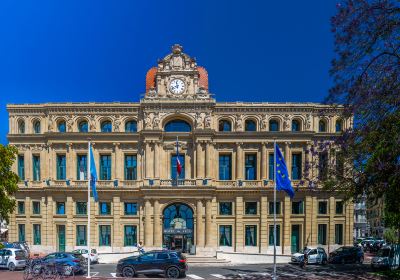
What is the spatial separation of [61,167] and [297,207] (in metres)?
31.7

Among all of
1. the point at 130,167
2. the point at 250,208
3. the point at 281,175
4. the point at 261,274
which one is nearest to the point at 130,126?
the point at 130,167

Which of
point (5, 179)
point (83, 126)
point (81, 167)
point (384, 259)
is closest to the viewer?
point (5, 179)

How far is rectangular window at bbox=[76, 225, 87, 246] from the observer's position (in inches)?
1886

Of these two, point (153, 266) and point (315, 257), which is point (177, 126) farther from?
point (153, 266)

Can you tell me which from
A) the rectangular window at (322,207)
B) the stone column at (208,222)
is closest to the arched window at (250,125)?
the stone column at (208,222)

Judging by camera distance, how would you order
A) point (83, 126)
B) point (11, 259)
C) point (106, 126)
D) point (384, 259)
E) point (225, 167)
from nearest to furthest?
point (11, 259) < point (384, 259) < point (225, 167) < point (106, 126) < point (83, 126)

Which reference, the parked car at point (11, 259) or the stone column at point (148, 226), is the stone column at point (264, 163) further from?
the parked car at point (11, 259)

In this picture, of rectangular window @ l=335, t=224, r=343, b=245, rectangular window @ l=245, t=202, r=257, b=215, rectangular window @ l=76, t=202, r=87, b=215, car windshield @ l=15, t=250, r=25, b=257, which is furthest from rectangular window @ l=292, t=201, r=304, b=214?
car windshield @ l=15, t=250, r=25, b=257

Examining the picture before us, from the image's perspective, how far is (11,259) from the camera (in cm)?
3191

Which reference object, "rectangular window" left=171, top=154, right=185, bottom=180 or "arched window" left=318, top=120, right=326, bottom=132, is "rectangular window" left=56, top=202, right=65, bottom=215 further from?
"arched window" left=318, top=120, right=326, bottom=132

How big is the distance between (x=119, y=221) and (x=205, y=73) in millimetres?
23761

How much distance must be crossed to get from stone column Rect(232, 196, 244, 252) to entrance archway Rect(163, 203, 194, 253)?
18.9 feet

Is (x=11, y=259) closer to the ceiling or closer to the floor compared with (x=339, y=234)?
closer to the ceiling

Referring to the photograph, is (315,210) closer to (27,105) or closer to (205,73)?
(205,73)
